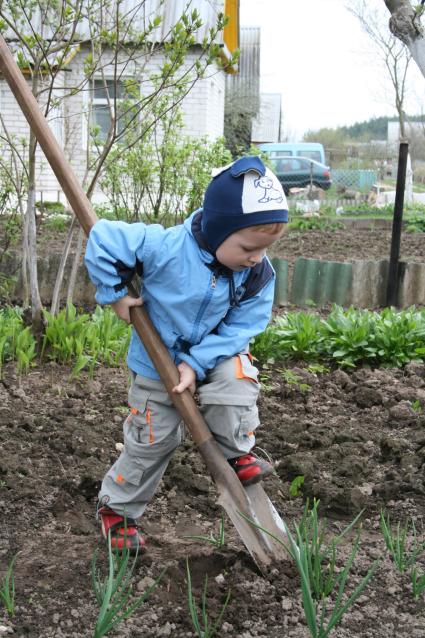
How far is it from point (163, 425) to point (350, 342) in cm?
258

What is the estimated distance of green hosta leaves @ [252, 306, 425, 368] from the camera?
4.82m

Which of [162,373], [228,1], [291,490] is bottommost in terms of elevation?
[291,490]

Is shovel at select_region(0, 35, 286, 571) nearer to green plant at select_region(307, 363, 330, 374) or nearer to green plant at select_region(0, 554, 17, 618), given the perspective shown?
green plant at select_region(0, 554, 17, 618)

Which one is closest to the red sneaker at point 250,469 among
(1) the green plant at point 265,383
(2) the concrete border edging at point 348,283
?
(1) the green plant at point 265,383

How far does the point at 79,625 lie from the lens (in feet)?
6.84

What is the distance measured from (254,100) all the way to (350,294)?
23.6 meters

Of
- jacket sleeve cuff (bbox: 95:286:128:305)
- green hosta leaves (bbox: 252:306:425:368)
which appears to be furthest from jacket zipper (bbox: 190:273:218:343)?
green hosta leaves (bbox: 252:306:425:368)

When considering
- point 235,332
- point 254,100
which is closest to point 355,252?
Result: point 235,332

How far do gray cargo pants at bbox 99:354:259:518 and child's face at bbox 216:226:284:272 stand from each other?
0.33 metres

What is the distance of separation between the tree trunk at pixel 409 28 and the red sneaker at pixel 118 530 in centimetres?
202

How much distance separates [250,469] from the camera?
246 centimetres

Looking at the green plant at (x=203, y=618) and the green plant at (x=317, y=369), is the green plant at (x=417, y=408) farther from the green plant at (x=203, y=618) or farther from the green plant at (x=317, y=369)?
the green plant at (x=203, y=618)

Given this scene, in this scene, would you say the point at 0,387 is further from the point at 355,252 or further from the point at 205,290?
the point at 355,252

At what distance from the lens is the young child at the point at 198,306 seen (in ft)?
7.34
